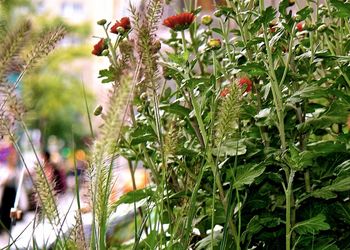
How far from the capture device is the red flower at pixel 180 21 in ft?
2.48

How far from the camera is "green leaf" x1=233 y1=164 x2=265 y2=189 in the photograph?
709mm

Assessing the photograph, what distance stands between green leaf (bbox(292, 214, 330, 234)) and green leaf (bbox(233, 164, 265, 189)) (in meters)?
0.07

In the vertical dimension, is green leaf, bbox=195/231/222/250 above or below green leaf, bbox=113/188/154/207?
below

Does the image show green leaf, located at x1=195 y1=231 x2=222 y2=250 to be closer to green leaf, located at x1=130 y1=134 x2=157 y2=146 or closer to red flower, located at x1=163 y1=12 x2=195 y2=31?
green leaf, located at x1=130 y1=134 x2=157 y2=146

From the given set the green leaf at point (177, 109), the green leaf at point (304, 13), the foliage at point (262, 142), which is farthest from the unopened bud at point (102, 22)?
the green leaf at point (304, 13)

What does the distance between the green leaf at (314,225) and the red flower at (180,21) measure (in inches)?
10.2

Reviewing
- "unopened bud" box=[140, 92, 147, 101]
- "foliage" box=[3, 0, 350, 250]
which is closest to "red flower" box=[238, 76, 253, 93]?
"foliage" box=[3, 0, 350, 250]

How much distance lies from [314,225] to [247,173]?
0.09 m

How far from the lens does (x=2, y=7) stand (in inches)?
19.8

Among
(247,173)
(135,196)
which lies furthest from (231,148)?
(135,196)

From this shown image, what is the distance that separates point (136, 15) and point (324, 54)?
29cm

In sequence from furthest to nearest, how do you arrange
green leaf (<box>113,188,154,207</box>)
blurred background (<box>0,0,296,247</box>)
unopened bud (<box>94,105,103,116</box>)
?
1. green leaf (<box>113,188,154,207</box>)
2. unopened bud (<box>94,105,103,116</box>)
3. blurred background (<box>0,0,296,247</box>)

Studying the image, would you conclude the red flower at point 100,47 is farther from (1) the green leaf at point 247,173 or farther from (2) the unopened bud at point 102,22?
(1) the green leaf at point 247,173

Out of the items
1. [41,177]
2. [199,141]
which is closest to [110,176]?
[41,177]
